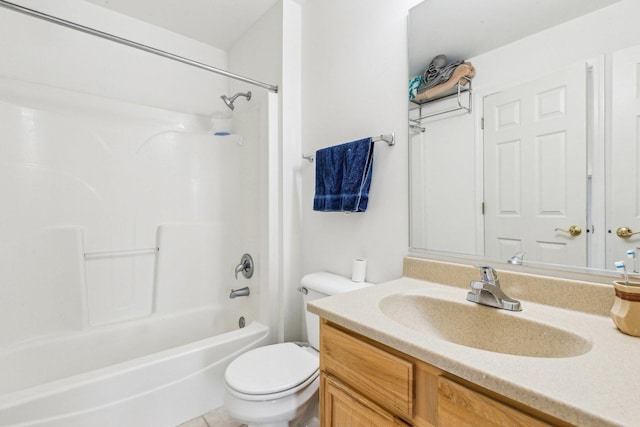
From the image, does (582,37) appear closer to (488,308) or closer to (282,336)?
(488,308)

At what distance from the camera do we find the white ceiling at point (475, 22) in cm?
95

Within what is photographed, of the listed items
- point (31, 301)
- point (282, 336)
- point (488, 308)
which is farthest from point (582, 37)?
point (31, 301)

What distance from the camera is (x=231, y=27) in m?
2.22

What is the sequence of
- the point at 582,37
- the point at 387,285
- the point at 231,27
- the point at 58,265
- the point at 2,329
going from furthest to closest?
the point at 231,27
the point at 58,265
the point at 2,329
the point at 387,285
the point at 582,37

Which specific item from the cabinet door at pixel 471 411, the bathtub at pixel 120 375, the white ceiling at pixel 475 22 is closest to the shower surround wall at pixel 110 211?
the bathtub at pixel 120 375

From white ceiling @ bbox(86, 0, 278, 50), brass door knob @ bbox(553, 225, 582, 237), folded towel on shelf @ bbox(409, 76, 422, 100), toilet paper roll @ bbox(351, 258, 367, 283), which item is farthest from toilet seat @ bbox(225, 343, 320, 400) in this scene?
white ceiling @ bbox(86, 0, 278, 50)

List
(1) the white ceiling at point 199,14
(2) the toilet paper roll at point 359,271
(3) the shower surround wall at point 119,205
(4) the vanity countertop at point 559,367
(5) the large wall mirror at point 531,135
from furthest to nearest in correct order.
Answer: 1. (1) the white ceiling at point 199,14
2. (3) the shower surround wall at point 119,205
3. (2) the toilet paper roll at point 359,271
4. (5) the large wall mirror at point 531,135
5. (4) the vanity countertop at point 559,367

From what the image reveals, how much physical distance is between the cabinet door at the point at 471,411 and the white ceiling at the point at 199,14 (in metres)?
2.27

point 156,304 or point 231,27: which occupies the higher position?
point 231,27

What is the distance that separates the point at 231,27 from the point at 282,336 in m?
2.25

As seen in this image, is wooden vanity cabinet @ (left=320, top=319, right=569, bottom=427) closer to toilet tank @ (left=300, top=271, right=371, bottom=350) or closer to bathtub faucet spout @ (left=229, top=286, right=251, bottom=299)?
toilet tank @ (left=300, top=271, right=371, bottom=350)

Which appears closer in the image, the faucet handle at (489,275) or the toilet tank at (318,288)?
the faucet handle at (489,275)

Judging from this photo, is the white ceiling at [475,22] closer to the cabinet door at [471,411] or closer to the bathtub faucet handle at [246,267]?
the cabinet door at [471,411]

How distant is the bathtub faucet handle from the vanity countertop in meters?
1.29
